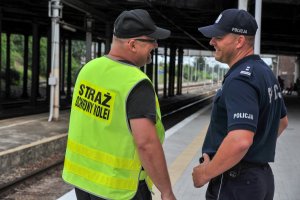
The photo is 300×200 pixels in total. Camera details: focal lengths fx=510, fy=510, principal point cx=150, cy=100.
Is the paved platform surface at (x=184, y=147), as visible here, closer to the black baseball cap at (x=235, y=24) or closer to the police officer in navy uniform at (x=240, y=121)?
the police officer in navy uniform at (x=240, y=121)

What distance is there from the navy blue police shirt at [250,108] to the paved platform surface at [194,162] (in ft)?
10.3

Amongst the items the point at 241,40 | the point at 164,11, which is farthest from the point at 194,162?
the point at 164,11

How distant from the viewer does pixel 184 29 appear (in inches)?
1145

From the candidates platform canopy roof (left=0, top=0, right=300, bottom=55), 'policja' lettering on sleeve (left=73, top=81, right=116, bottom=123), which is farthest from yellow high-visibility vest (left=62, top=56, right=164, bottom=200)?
platform canopy roof (left=0, top=0, right=300, bottom=55)

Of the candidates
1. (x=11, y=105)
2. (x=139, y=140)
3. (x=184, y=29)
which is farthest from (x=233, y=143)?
(x=184, y=29)

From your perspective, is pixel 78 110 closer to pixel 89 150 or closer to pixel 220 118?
pixel 89 150

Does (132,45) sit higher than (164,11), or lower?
lower

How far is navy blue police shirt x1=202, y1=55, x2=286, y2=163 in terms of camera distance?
96.4 inches

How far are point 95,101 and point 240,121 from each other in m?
0.76

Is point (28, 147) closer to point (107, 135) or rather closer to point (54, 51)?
point (54, 51)

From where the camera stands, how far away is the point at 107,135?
2598 mm

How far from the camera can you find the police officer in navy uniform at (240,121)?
2451mm

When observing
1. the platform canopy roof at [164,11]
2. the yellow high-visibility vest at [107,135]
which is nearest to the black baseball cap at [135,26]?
the yellow high-visibility vest at [107,135]

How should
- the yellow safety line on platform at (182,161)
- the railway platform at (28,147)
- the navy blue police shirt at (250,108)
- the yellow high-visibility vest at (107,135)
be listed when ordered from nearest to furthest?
the navy blue police shirt at (250,108) → the yellow high-visibility vest at (107,135) → the yellow safety line on platform at (182,161) → the railway platform at (28,147)
